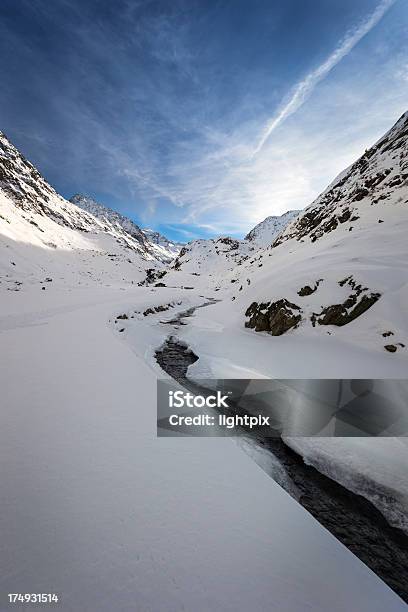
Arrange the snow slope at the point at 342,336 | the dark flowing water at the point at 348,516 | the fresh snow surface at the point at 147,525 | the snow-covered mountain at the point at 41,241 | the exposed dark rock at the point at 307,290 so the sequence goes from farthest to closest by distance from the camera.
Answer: the snow-covered mountain at the point at 41,241
the exposed dark rock at the point at 307,290
the snow slope at the point at 342,336
the dark flowing water at the point at 348,516
the fresh snow surface at the point at 147,525

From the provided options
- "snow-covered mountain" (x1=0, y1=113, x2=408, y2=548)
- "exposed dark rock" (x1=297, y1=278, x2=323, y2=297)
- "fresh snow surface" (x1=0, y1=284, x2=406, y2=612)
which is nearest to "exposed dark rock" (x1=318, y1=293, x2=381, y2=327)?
"snow-covered mountain" (x1=0, y1=113, x2=408, y2=548)

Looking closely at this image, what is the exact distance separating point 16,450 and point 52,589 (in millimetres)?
2192

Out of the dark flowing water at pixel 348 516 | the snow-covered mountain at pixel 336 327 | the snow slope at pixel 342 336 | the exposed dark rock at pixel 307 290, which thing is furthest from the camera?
the exposed dark rock at pixel 307 290

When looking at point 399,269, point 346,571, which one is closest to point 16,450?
point 346,571

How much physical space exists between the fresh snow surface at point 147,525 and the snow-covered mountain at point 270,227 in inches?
4316

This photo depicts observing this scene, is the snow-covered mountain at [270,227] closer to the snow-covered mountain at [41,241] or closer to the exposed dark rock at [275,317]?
the snow-covered mountain at [41,241]

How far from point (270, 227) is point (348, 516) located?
127875 millimetres

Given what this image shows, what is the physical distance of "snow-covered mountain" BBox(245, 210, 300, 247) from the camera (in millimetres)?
112381

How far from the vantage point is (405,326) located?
8.65m

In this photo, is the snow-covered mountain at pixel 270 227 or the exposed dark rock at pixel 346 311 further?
the snow-covered mountain at pixel 270 227

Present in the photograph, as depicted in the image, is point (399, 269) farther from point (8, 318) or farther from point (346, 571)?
point (8, 318)

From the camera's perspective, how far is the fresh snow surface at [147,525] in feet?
7.20

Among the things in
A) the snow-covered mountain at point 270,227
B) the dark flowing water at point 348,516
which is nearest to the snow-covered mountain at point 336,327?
the dark flowing water at point 348,516

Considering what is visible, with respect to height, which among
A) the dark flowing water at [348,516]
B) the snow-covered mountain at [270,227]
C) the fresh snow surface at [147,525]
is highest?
the snow-covered mountain at [270,227]
